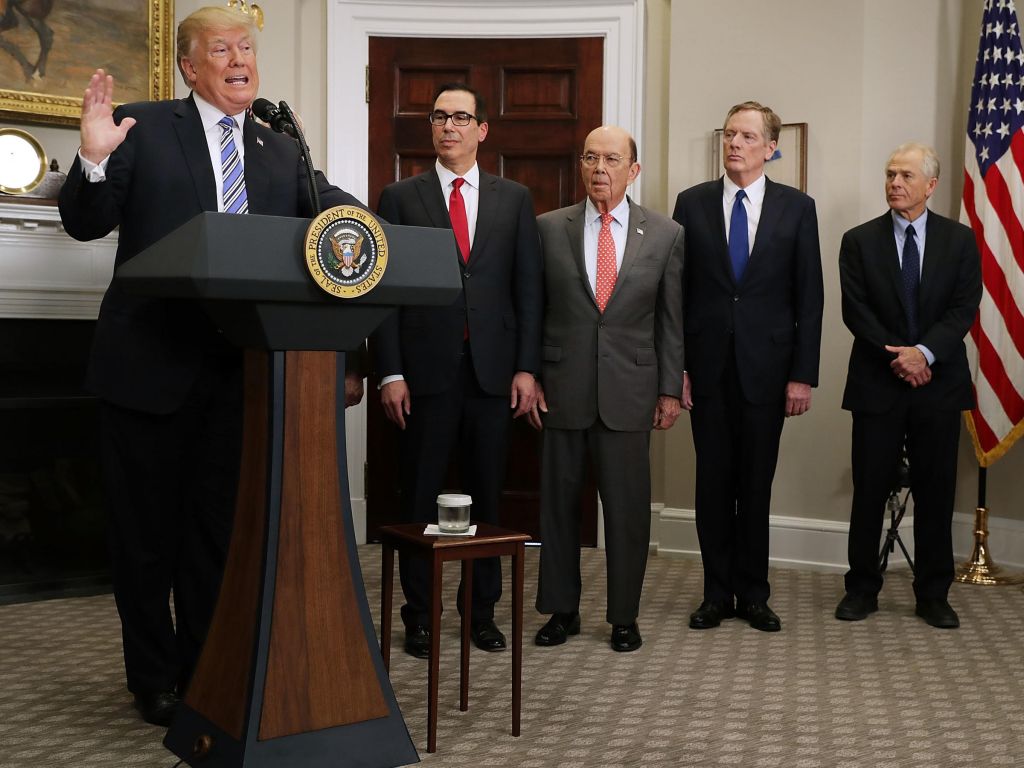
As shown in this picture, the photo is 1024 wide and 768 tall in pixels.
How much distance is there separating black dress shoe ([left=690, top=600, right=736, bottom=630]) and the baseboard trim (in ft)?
3.51

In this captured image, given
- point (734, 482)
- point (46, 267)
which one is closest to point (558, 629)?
point (734, 482)

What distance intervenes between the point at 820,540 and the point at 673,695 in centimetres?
207

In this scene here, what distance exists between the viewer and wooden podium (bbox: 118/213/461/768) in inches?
81.7

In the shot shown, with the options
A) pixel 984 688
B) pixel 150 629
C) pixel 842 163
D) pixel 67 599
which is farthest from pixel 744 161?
pixel 67 599

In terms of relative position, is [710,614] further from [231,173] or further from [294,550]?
[231,173]

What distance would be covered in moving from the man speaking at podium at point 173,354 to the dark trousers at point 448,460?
0.83 m

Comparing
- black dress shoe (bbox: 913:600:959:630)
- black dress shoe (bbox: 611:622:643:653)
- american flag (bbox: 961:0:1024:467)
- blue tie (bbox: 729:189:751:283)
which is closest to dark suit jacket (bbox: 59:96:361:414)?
black dress shoe (bbox: 611:622:643:653)

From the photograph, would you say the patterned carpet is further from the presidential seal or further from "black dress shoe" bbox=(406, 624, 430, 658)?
the presidential seal

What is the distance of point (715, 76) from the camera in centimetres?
512

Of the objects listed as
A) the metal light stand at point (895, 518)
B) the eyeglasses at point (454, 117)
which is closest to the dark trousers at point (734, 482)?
the metal light stand at point (895, 518)

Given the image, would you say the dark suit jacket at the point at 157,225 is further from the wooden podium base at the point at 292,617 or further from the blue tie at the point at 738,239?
the blue tie at the point at 738,239

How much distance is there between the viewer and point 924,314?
13.3 ft

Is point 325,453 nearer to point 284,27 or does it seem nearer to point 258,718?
point 258,718

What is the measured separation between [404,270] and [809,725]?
1595 mm
